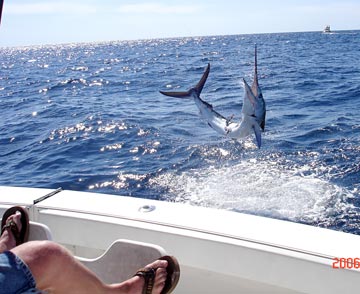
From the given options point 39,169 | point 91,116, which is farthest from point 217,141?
point 91,116

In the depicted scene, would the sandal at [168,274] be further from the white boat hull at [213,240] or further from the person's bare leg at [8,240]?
the person's bare leg at [8,240]

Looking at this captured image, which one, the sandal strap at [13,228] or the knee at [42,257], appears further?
the sandal strap at [13,228]

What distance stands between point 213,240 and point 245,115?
1169 millimetres

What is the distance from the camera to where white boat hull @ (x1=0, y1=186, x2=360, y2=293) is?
1845 millimetres

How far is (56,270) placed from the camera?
1722 mm

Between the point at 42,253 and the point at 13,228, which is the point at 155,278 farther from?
the point at 13,228

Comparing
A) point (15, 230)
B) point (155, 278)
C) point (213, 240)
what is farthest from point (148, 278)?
point (15, 230)

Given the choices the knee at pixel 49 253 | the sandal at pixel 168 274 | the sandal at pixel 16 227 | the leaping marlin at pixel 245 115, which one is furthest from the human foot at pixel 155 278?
the leaping marlin at pixel 245 115

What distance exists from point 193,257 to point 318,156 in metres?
4.86

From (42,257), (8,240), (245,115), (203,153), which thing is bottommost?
(203,153)

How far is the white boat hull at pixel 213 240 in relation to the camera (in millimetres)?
1845

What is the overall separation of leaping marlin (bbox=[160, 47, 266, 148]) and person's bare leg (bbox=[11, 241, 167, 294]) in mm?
1412

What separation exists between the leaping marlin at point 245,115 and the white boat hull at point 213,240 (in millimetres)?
880

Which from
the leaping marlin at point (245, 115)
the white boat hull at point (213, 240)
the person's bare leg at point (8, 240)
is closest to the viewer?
the white boat hull at point (213, 240)
